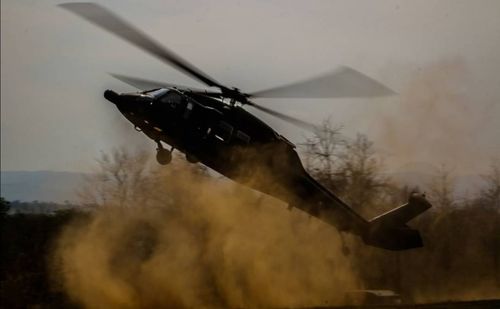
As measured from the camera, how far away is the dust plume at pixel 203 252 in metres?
28.2

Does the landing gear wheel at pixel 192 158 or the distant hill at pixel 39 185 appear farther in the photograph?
the distant hill at pixel 39 185

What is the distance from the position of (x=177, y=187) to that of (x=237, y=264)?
399 centimetres

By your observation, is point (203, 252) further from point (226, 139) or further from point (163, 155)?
point (226, 139)

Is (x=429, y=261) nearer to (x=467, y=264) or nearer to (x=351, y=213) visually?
(x=467, y=264)

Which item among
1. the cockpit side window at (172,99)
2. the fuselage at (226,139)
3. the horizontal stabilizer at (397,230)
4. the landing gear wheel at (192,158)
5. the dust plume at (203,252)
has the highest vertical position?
the cockpit side window at (172,99)

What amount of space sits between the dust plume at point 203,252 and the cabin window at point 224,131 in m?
9.28

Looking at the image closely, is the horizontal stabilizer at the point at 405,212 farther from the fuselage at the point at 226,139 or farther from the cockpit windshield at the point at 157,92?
the cockpit windshield at the point at 157,92

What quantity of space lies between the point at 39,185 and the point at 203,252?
56.5 feet

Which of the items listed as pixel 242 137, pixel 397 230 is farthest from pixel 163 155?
pixel 397 230

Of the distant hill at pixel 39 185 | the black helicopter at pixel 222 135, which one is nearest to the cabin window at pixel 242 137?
the black helicopter at pixel 222 135

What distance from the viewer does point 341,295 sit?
30.2 m

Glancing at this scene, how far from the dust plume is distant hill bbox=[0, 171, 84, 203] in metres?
7.71

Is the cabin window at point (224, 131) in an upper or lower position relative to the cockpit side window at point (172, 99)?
lower

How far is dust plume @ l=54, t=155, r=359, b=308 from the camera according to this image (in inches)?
1109
